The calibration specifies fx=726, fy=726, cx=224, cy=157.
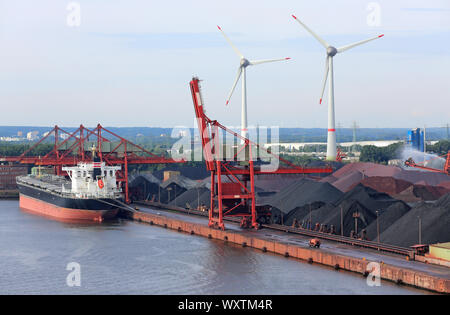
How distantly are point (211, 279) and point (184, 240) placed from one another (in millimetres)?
17693

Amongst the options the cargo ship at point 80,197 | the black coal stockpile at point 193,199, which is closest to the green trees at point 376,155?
the black coal stockpile at point 193,199

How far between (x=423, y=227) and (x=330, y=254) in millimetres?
7208

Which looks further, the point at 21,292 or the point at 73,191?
the point at 73,191

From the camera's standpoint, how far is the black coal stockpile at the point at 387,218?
56406mm

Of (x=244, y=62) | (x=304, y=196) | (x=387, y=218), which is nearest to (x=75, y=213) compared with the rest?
(x=304, y=196)

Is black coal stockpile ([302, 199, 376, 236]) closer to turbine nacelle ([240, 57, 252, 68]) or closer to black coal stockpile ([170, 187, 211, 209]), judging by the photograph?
black coal stockpile ([170, 187, 211, 209])

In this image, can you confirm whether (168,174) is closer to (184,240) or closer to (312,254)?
(184,240)

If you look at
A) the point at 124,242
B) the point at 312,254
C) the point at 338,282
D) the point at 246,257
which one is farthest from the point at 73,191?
the point at 338,282

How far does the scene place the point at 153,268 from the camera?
5169cm

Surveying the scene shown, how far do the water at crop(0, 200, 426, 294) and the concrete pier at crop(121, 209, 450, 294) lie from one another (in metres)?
0.77

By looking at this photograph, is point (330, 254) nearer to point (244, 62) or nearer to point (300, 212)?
point (300, 212)

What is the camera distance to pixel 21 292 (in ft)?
145

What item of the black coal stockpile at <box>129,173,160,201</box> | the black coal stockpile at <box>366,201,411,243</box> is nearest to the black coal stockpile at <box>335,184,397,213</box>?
the black coal stockpile at <box>366,201,411,243</box>

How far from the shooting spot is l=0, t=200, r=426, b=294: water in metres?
44.8
